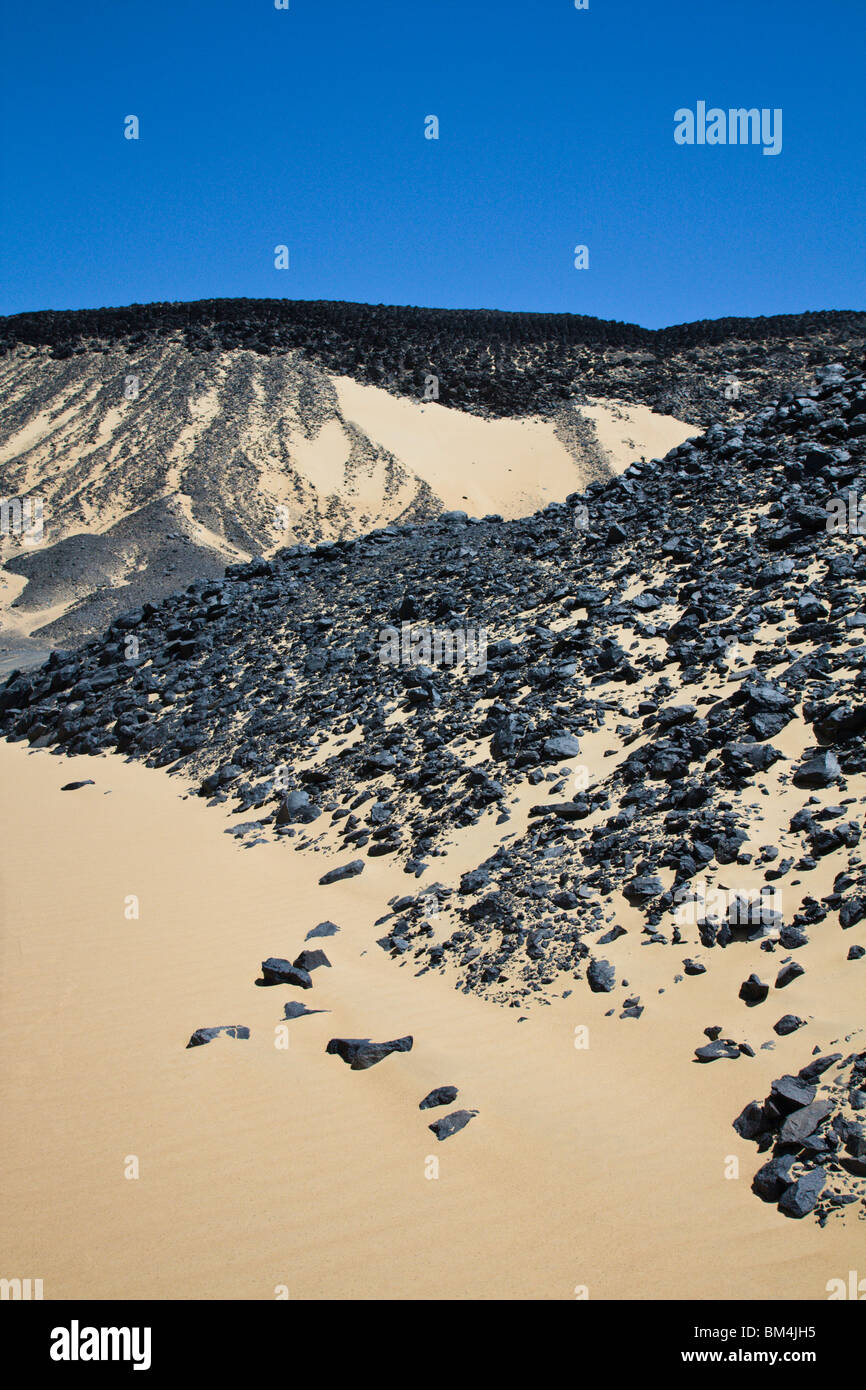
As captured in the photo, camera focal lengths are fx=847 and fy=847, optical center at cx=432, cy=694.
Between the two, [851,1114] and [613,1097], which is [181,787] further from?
[851,1114]

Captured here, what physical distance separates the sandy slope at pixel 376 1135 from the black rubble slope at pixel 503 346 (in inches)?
1646

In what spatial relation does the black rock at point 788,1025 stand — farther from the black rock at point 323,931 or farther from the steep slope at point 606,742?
the black rock at point 323,931

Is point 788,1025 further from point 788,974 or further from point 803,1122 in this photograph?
point 803,1122

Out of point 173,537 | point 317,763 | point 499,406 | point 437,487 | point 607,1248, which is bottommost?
point 607,1248

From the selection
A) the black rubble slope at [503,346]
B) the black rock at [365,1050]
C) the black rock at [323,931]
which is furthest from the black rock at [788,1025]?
the black rubble slope at [503,346]

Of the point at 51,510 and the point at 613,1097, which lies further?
A: the point at 51,510

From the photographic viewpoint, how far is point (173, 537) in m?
31.0

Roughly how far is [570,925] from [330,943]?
84.4 inches

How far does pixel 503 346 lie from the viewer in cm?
4762

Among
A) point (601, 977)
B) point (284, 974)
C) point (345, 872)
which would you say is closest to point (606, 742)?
point (345, 872)

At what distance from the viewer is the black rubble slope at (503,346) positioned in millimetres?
45031

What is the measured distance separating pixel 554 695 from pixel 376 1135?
5.78m

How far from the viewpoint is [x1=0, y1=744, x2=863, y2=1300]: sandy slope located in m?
4.09

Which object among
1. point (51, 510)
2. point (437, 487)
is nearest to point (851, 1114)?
point (437, 487)
